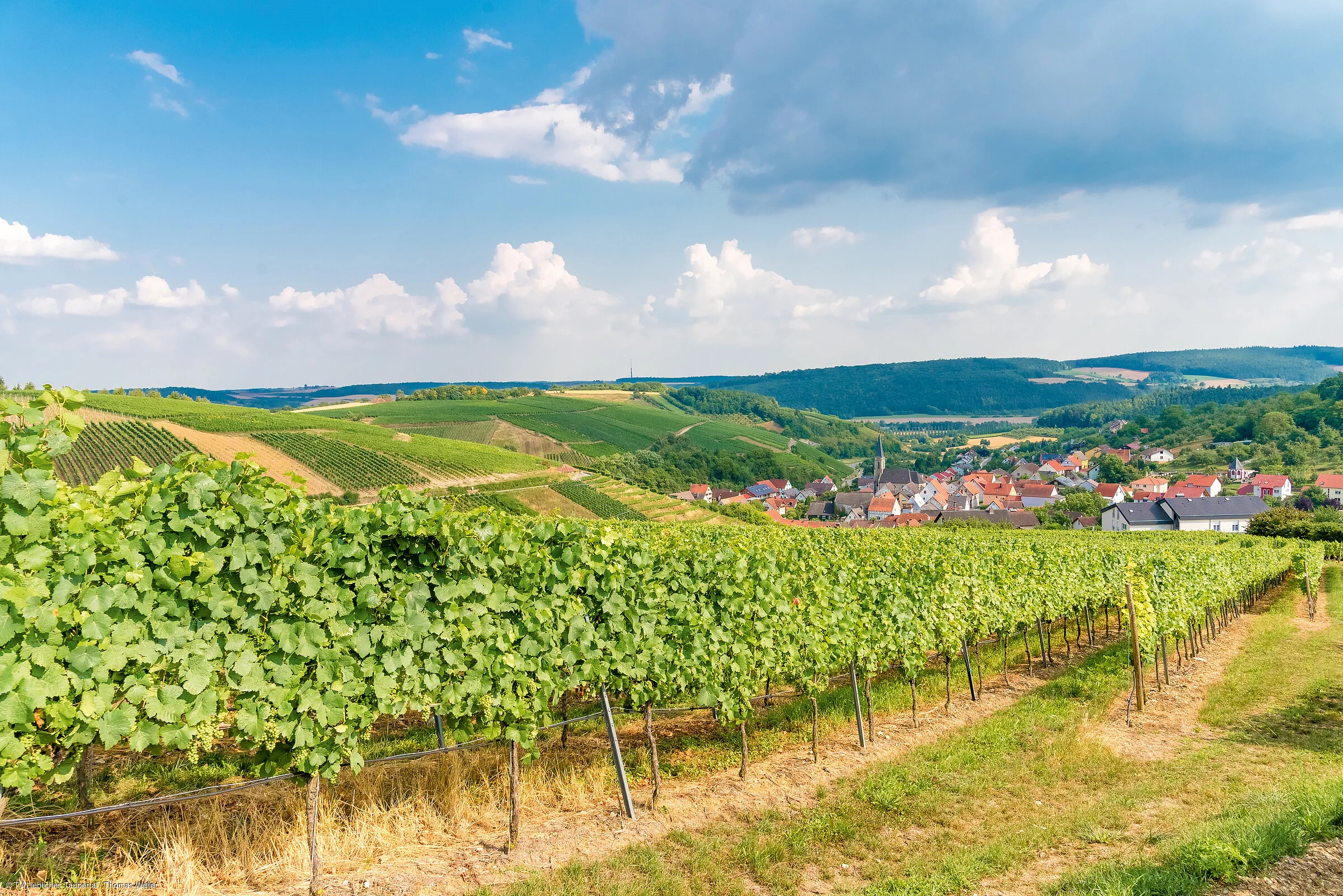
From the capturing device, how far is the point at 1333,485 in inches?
3607

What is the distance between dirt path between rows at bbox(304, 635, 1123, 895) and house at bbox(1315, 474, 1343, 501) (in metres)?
117

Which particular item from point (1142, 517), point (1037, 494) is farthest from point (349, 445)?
point (1037, 494)

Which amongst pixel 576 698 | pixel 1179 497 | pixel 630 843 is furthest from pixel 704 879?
pixel 1179 497

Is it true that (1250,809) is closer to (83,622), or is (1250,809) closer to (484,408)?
(83,622)

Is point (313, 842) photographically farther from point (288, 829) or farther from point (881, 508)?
point (881, 508)

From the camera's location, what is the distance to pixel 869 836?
7.05 meters

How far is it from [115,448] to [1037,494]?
12956cm

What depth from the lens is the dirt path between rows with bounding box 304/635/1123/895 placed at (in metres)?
5.86

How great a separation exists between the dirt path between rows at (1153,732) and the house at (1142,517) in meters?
67.5

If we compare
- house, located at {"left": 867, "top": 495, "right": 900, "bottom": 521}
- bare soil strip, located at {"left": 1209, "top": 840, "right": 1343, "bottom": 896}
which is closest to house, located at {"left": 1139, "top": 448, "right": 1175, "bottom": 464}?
house, located at {"left": 867, "top": 495, "right": 900, "bottom": 521}

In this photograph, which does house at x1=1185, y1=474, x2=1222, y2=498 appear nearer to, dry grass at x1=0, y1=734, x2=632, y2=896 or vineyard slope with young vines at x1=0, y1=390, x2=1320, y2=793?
vineyard slope with young vines at x1=0, y1=390, x2=1320, y2=793

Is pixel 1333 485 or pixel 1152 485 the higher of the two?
pixel 1333 485

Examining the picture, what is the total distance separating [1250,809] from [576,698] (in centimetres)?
976

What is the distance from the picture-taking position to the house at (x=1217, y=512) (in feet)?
256
